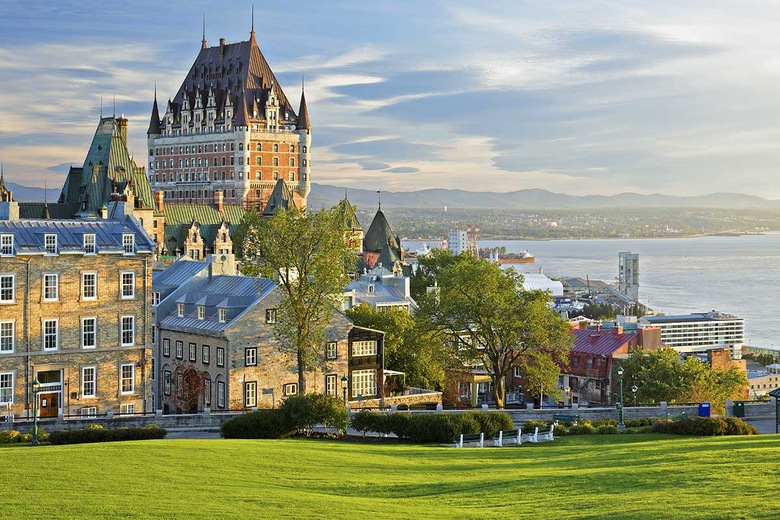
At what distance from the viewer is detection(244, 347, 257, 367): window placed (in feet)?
175

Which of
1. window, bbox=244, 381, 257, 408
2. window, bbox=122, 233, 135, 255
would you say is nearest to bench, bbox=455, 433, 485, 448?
window, bbox=244, 381, 257, 408

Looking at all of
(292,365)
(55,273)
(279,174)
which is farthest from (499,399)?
(279,174)

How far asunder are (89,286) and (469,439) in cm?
2085

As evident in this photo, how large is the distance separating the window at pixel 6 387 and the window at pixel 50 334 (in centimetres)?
204

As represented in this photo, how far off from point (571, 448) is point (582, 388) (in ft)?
164

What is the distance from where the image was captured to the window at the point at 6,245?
1838 inches

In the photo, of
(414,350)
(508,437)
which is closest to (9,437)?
(508,437)

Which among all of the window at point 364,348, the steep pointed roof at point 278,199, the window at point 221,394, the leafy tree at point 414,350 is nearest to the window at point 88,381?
the window at point 221,394

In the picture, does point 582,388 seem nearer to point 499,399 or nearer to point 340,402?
point 499,399

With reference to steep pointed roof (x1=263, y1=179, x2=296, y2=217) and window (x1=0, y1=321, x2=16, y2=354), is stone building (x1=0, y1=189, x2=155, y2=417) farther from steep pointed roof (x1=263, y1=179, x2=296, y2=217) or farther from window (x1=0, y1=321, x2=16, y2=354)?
steep pointed roof (x1=263, y1=179, x2=296, y2=217)

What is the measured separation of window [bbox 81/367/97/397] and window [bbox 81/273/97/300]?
3.37m

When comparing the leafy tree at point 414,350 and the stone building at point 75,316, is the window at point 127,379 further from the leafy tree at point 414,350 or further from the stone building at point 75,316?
the leafy tree at point 414,350

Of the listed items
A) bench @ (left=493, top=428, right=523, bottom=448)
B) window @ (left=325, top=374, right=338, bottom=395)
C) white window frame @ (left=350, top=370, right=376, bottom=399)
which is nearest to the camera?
bench @ (left=493, top=428, right=523, bottom=448)

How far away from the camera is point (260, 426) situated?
124ft
